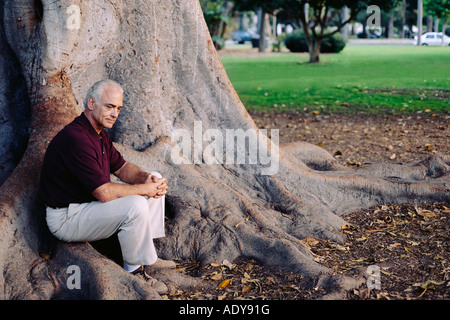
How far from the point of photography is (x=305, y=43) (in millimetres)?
37406

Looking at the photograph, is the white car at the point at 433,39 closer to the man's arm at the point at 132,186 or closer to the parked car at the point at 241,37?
the parked car at the point at 241,37

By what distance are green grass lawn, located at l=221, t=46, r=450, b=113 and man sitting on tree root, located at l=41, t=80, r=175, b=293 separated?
9579 mm

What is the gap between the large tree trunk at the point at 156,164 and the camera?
15.0 feet

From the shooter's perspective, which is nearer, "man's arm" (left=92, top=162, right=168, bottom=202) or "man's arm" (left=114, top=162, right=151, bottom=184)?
"man's arm" (left=92, top=162, right=168, bottom=202)

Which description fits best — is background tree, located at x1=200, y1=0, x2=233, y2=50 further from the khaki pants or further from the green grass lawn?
the khaki pants

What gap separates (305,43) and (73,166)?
34.7 metres

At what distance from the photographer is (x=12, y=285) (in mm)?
4336

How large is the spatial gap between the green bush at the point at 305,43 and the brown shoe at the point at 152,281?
32.7 metres

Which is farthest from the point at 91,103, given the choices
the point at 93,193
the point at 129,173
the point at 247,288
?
the point at 247,288

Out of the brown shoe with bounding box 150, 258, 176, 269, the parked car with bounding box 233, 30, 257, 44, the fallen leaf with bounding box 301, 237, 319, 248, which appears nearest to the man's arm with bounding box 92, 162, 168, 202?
the brown shoe with bounding box 150, 258, 176, 269

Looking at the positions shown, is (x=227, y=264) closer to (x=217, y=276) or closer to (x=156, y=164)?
(x=217, y=276)

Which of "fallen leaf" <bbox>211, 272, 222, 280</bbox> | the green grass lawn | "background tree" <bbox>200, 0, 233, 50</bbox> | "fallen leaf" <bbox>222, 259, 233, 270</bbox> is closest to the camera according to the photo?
"fallen leaf" <bbox>211, 272, 222, 280</bbox>

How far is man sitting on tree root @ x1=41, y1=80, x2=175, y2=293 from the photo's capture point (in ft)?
14.2

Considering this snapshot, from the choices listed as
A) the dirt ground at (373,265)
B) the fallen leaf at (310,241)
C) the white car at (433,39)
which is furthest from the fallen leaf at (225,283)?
the white car at (433,39)
